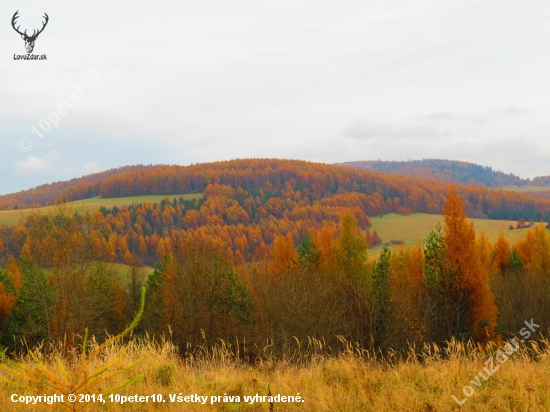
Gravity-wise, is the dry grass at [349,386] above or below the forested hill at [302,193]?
below

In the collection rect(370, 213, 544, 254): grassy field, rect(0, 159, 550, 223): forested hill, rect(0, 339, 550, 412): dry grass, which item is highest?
rect(0, 159, 550, 223): forested hill

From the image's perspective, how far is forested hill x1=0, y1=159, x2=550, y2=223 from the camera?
6220 inches

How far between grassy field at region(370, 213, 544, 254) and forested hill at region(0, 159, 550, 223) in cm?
725

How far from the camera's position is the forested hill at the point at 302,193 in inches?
6220

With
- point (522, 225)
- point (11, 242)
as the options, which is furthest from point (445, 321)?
point (522, 225)

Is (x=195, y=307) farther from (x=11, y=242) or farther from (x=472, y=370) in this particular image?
(x=11, y=242)

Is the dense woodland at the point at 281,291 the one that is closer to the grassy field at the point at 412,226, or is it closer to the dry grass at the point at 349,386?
the dry grass at the point at 349,386

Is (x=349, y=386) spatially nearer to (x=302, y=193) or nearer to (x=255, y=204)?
(x=255, y=204)

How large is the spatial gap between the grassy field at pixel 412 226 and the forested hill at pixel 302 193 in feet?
23.8

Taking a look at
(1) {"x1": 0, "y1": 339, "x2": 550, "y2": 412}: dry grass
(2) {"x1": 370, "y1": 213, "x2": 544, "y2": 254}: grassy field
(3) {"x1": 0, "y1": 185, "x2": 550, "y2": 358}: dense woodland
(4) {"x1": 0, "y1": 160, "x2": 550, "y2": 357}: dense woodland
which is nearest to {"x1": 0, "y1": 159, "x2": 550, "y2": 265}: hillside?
(2) {"x1": 370, "y1": 213, "x2": 544, "y2": 254}: grassy field

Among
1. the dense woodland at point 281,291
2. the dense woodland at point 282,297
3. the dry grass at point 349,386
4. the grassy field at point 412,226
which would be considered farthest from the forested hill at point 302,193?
the dry grass at point 349,386

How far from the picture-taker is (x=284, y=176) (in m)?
198

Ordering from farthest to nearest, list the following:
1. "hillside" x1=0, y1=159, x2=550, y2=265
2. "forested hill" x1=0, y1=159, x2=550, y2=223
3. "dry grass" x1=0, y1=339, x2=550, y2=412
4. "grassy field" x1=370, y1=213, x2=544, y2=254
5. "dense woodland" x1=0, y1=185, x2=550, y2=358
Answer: "forested hill" x1=0, y1=159, x2=550, y2=223
"hillside" x1=0, y1=159, x2=550, y2=265
"grassy field" x1=370, y1=213, x2=544, y2=254
"dense woodland" x1=0, y1=185, x2=550, y2=358
"dry grass" x1=0, y1=339, x2=550, y2=412

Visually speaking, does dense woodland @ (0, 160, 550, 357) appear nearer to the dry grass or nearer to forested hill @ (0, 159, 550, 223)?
the dry grass
